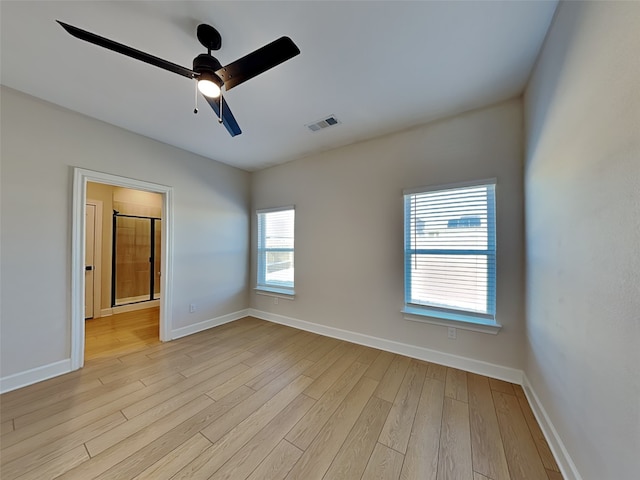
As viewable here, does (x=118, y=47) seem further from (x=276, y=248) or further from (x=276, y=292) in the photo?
(x=276, y=292)

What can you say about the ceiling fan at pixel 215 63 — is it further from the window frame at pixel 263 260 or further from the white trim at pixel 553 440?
the white trim at pixel 553 440

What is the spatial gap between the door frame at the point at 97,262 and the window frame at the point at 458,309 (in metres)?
5.22

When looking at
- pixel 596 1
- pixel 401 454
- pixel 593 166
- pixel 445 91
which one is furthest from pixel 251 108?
pixel 401 454

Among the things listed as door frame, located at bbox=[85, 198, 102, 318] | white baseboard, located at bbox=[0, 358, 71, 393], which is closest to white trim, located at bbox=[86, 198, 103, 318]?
door frame, located at bbox=[85, 198, 102, 318]

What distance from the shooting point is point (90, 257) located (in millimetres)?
4070

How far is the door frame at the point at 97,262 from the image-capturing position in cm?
408

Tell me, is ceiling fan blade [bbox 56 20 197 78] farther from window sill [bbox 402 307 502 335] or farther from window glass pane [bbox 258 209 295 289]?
window sill [bbox 402 307 502 335]

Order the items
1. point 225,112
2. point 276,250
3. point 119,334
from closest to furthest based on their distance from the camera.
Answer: point 225,112
point 119,334
point 276,250

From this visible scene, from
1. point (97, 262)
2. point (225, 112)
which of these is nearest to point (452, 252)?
point (225, 112)

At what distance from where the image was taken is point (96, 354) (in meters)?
2.71

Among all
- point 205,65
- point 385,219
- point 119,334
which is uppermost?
point 205,65

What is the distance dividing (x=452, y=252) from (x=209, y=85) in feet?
8.65

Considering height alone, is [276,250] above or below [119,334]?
above

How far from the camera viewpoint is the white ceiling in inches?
54.7
